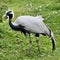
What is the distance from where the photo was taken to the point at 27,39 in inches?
584

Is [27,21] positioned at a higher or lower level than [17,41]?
higher

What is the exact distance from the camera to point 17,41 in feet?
49.4

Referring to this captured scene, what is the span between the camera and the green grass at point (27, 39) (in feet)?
42.2

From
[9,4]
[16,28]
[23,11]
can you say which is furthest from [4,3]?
[16,28]

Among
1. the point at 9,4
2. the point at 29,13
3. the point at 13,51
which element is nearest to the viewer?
the point at 13,51

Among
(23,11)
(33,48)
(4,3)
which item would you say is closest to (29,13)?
(23,11)

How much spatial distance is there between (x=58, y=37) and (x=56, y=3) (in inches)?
285

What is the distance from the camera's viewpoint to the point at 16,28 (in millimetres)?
12844

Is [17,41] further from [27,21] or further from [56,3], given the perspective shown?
[56,3]

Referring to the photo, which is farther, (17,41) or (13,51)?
(17,41)

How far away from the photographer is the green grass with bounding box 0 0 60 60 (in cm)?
1285

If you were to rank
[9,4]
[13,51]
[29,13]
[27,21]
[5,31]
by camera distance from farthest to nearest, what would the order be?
[9,4], [29,13], [5,31], [13,51], [27,21]

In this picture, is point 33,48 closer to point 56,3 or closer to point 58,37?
point 58,37

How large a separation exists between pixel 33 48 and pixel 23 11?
766 cm
